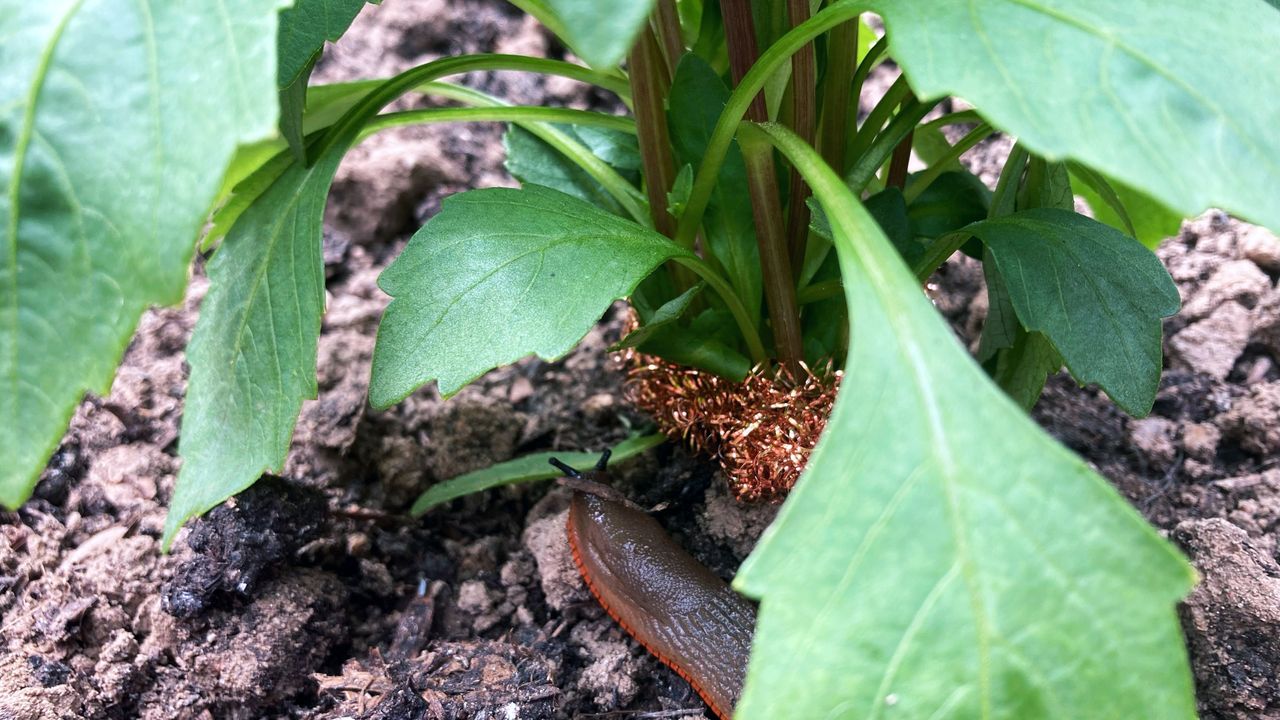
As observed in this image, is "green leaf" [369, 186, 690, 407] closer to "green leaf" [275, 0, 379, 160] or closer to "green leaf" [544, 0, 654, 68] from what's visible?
"green leaf" [275, 0, 379, 160]

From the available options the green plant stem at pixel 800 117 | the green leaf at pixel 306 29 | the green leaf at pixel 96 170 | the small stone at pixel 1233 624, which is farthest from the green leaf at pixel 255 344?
the small stone at pixel 1233 624

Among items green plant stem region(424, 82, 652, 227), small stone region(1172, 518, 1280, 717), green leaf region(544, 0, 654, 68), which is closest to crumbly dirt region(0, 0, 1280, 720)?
small stone region(1172, 518, 1280, 717)

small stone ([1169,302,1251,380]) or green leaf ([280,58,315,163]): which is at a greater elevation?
small stone ([1169,302,1251,380])

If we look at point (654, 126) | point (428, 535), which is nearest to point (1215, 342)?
point (654, 126)

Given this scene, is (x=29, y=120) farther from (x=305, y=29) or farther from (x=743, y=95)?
(x=743, y=95)

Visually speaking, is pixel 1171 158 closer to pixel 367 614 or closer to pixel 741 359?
pixel 741 359

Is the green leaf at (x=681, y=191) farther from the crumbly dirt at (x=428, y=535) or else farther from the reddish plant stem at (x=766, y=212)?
the crumbly dirt at (x=428, y=535)
